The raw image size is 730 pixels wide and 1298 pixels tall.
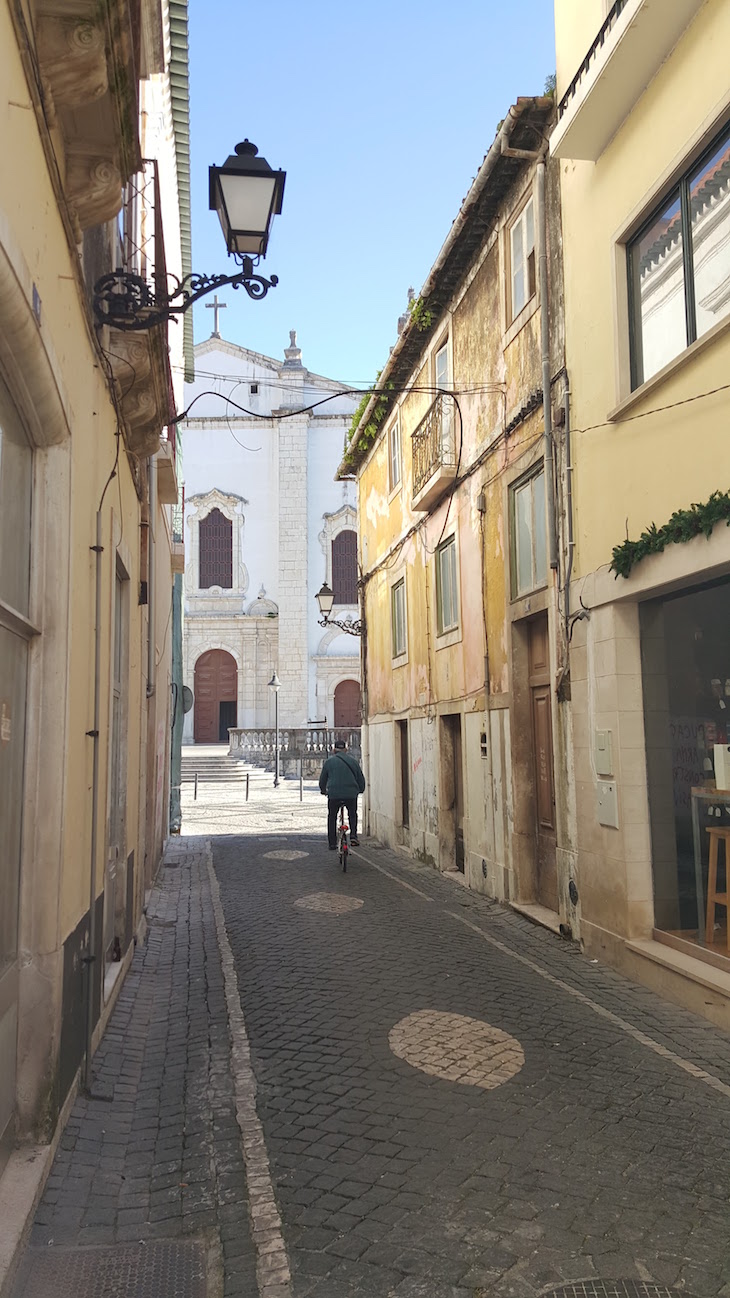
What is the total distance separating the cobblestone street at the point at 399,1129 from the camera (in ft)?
11.0

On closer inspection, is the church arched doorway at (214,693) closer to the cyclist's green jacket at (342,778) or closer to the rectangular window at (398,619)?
the rectangular window at (398,619)

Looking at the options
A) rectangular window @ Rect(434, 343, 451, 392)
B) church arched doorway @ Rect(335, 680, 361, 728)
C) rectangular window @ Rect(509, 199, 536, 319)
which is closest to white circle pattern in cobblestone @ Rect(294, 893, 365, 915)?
rectangular window @ Rect(509, 199, 536, 319)

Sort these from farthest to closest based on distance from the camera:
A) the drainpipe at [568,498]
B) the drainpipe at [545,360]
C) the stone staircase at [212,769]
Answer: the stone staircase at [212,769] → the drainpipe at [545,360] → the drainpipe at [568,498]

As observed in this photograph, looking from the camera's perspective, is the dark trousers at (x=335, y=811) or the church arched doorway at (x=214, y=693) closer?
the dark trousers at (x=335, y=811)

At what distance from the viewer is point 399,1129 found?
14.5ft

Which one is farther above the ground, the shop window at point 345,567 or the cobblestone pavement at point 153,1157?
the shop window at point 345,567

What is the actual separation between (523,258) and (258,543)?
31.8 m

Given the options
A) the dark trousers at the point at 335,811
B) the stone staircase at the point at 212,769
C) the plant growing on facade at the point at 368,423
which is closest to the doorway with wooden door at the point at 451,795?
the dark trousers at the point at 335,811

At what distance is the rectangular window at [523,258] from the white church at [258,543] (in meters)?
30.2

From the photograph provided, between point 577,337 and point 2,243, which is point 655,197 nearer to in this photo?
point 577,337

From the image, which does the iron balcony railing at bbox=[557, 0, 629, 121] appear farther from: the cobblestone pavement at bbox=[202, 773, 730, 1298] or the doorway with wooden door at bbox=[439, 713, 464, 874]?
the doorway with wooden door at bbox=[439, 713, 464, 874]

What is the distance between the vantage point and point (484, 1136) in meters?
4.32

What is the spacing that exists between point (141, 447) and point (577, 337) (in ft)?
12.0

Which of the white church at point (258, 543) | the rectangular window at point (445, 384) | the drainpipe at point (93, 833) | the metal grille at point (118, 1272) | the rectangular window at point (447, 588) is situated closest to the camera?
the metal grille at point (118, 1272)
